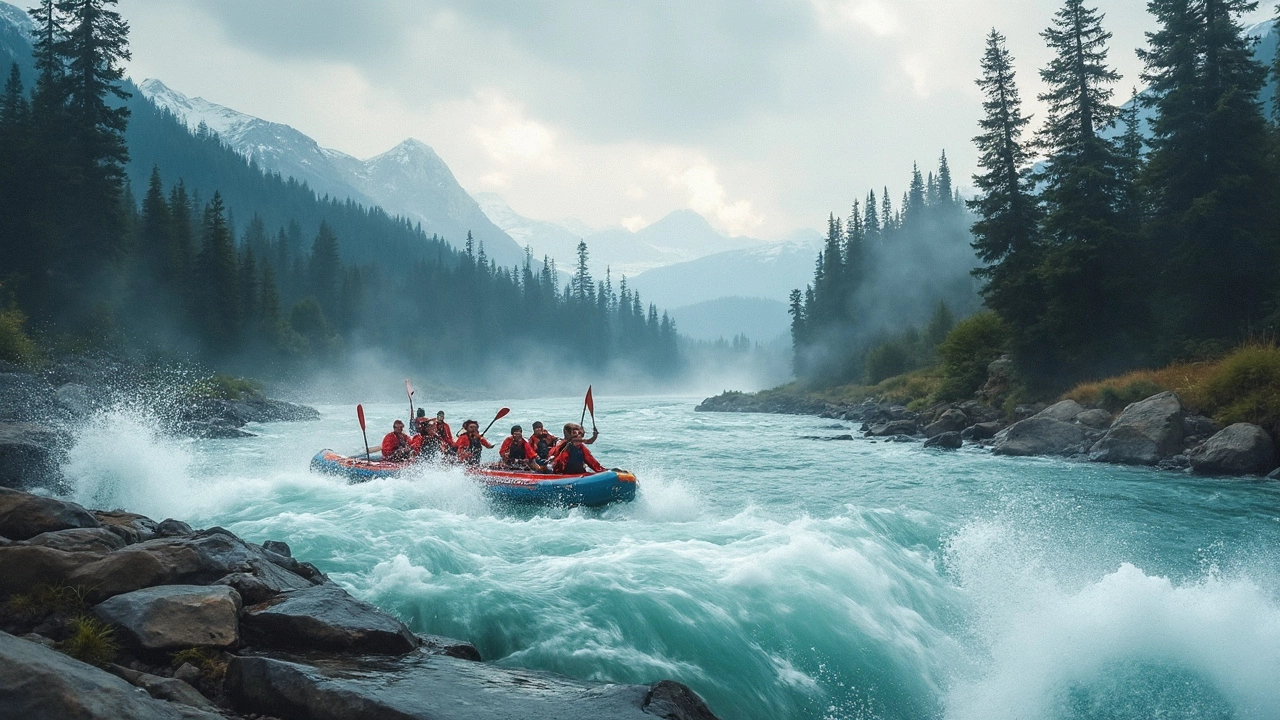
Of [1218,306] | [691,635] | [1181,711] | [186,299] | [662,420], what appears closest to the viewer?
[1181,711]

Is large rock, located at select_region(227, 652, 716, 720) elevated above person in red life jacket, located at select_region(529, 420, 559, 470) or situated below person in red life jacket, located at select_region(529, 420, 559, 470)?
below

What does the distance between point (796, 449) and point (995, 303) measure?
1081 centimetres

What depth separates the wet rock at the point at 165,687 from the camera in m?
4.12

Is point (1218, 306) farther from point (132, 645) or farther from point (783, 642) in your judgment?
point (132, 645)

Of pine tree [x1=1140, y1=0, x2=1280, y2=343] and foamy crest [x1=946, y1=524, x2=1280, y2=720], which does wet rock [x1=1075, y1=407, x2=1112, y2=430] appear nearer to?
pine tree [x1=1140, y1=0, x2=1280, y2=343]

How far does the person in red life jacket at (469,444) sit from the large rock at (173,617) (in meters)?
10.7

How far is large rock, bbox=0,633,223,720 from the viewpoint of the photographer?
3330 mm

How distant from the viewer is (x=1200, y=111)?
23500 millimetres

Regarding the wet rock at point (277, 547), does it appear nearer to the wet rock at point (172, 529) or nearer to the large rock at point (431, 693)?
the wet rock at point (172, 529)

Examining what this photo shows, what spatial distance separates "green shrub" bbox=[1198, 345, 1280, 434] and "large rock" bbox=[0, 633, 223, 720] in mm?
21355

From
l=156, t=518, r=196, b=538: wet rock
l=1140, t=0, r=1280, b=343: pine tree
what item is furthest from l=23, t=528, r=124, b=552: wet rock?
l=1140, t=0, r=1280, b=343: pine tree

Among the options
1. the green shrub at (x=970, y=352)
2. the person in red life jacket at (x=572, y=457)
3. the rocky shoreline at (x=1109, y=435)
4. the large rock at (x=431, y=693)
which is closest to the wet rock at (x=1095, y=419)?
the rocky shoreline at (x=1109, y=435)

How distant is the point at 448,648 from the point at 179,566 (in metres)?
2.31

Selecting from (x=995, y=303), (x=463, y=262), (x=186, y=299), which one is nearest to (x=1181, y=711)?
(x=995, y=303)
